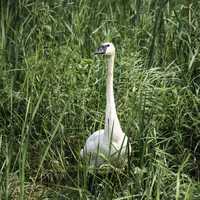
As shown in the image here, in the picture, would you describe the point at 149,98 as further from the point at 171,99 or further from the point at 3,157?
the point at 3,157

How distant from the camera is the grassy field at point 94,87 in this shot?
3.43 metres

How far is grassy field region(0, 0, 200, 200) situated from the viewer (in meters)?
3.43

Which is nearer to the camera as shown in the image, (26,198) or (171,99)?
(26,198)

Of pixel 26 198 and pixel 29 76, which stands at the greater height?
pixel 29 76

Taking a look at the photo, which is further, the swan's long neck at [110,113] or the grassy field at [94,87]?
the swan's long neck at [110,113]

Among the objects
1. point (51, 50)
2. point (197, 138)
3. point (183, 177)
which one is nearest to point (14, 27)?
point (51, 50)

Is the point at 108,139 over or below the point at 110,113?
below

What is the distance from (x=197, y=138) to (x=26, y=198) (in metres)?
1.07

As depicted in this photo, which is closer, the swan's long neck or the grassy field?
the grassy field

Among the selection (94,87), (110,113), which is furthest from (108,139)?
(94,87)

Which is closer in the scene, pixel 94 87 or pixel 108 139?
pixel 108 139

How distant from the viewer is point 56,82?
13.6ft

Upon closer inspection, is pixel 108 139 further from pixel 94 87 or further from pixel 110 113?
pixel 94 87

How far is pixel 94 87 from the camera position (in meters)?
4.10
